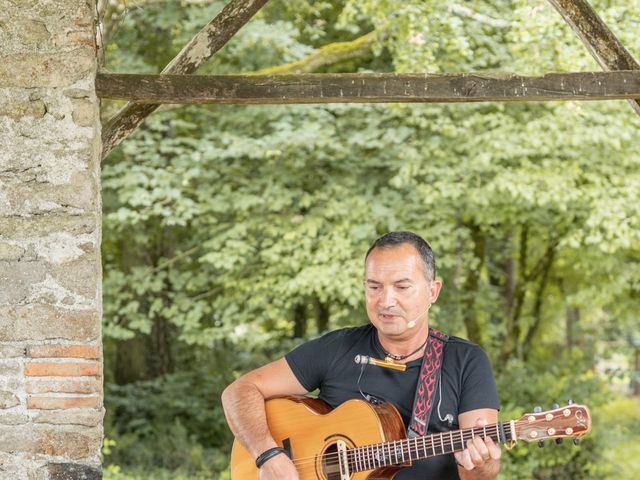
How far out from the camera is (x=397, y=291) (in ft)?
9.57

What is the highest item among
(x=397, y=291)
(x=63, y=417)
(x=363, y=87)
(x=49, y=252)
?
(x=363, y=87)

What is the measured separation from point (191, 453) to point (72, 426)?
4.79 meters

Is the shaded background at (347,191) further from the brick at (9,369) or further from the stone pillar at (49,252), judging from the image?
the brick at (9,369)

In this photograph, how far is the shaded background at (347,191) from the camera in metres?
6.51

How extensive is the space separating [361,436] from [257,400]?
47 cm

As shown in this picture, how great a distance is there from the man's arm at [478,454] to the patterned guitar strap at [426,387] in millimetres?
113

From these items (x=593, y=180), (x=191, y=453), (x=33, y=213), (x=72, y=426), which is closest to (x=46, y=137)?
(x=33, y=213)

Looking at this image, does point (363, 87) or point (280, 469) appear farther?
point (363, 87)

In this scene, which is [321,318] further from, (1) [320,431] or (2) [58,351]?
(1) [320,431]

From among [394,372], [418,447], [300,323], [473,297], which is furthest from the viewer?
[300,323]

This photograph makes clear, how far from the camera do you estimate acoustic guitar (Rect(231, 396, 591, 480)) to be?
2.56 meters

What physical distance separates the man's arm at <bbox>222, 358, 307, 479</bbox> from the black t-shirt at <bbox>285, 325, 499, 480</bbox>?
0.19ft

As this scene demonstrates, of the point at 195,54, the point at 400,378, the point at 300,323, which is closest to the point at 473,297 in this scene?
the point at 300,323

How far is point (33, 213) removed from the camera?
3285mm
